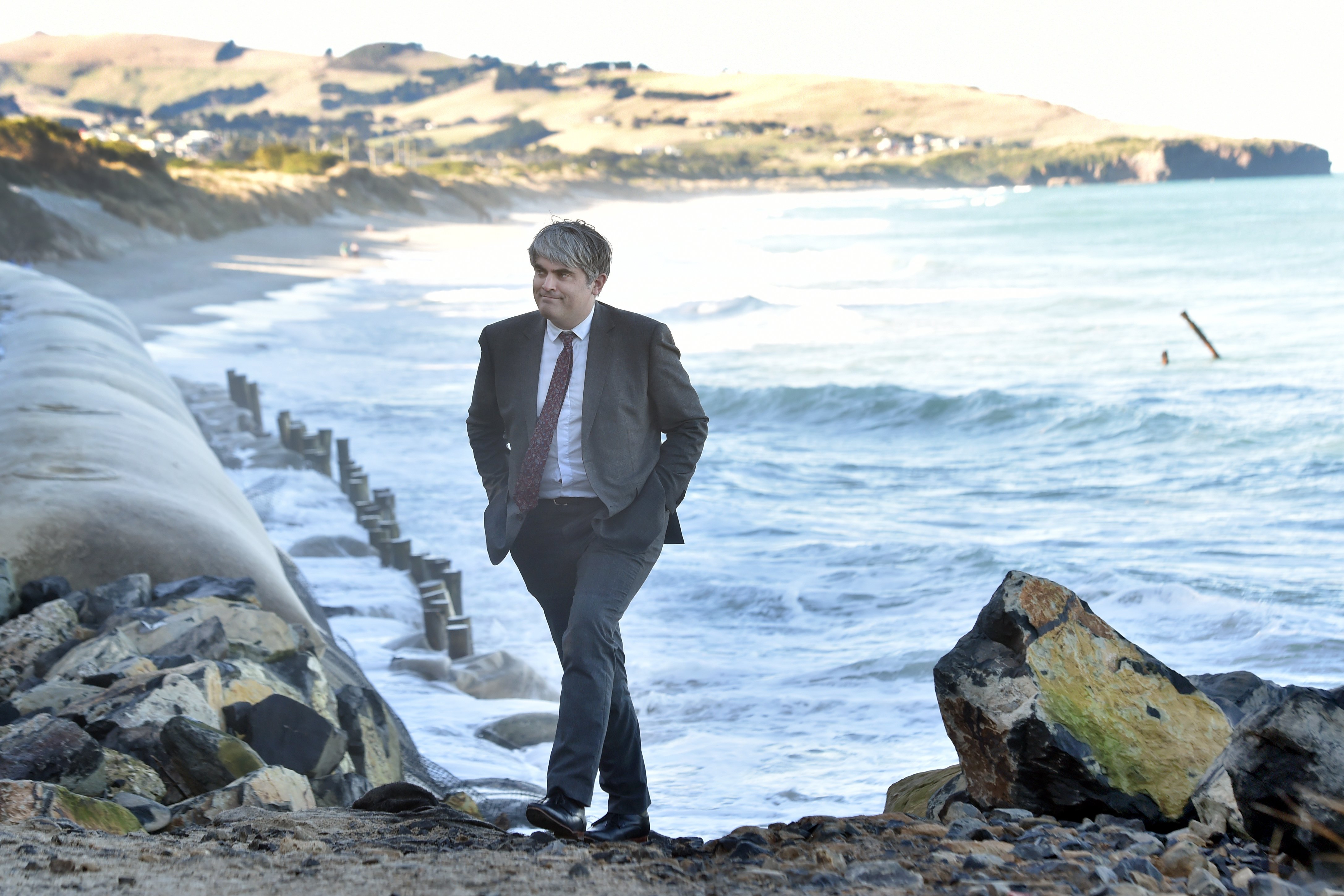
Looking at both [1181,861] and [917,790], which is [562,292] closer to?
[1181,861]

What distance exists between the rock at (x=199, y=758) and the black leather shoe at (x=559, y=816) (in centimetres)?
118

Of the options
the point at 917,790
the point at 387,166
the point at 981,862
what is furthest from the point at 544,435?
the point at 387,166

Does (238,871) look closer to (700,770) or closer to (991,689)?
(991,689)

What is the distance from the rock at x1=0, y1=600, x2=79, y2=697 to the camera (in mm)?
4895

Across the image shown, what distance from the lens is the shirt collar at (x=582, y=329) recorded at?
338cm

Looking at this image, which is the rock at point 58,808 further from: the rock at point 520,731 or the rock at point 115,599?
the rock at point 520,731

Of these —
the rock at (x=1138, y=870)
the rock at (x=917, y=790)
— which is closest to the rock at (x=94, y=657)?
the rock at (x=917, y=790)

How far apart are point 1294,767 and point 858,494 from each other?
38.7 ft

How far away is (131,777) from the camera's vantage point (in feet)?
12.3

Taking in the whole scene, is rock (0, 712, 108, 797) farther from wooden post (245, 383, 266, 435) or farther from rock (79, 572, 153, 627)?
wooden post (245, 383, 266, 435)

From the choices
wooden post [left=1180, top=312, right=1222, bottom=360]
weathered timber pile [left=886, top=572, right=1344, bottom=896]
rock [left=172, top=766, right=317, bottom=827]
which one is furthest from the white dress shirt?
wooden post [left=1180, top=312, right=1222, bottom=360]

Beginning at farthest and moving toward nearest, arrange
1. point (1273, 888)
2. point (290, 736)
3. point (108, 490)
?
1. point (108, 490)
2. point (290, 736)
3. point (1273, 888)

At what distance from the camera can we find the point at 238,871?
2.76 m

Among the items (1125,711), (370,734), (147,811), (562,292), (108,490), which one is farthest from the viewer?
(108,490)
